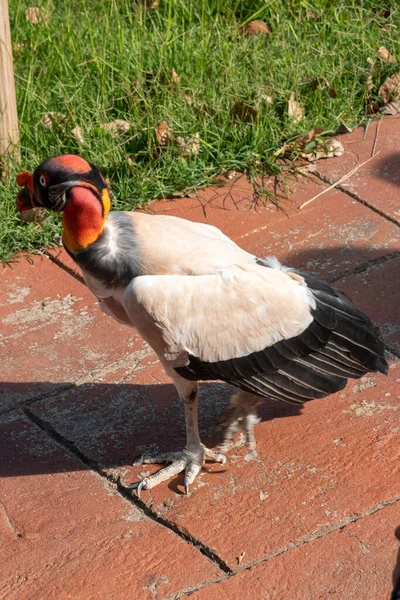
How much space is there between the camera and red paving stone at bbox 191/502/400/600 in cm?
301

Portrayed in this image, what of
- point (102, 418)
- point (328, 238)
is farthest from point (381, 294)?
point (102, 418)

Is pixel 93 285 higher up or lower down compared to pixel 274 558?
higher up

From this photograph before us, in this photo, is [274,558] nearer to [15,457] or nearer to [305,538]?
[305,538]

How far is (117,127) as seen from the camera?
552 cm

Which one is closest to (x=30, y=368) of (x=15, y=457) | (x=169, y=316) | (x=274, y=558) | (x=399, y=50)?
(x=15, y=457)

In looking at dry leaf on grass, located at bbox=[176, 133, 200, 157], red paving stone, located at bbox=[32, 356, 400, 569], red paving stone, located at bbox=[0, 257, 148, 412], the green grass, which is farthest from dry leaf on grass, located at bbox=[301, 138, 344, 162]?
red paving stone, located at bbox=[32, 356, 400, 569]

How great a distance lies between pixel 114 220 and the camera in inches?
137

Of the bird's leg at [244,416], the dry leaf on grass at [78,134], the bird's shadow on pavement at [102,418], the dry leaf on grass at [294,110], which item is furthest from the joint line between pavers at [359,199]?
the bird's leg at [244,416]

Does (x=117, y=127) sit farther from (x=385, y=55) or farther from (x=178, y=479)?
(x=178, y=479)

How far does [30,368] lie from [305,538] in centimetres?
161

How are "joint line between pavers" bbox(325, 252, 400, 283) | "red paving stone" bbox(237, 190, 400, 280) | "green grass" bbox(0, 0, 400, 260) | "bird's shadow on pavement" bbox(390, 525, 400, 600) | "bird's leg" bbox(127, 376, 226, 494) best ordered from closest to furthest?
"bird's shadow on pavement" bbox(390, 525, 400, 600), "bird's leg" bbox(127, 376, 226, 494), "joint line between pavers" bbox(325, 252, 400, 283), "red paving stone" bbox(237, 190, 400, 280), "green grass" bbox(0, 0, 400, 260)

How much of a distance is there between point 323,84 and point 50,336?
8.64ft

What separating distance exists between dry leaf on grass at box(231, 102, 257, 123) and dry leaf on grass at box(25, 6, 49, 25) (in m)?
1.62

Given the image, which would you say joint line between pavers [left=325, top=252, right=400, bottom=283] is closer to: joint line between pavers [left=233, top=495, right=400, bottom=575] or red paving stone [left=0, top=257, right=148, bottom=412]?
red paving stone [left=0, top=257, right=148, bottom=412]
